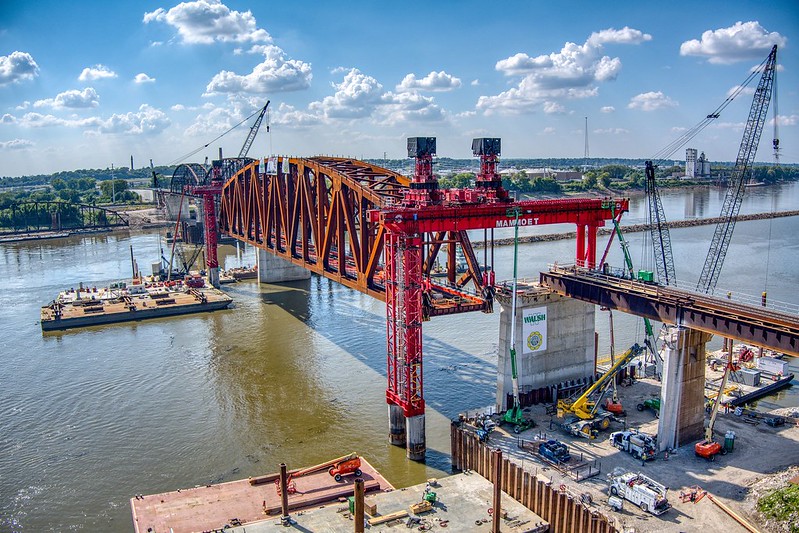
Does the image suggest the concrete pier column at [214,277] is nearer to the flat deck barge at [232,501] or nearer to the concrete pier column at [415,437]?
the flat deck barge at [232,501]

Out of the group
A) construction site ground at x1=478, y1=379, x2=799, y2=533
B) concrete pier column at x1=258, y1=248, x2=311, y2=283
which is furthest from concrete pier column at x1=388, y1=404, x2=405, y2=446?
concrete pier column at x1=258, y1=248, x2=311, y2=283

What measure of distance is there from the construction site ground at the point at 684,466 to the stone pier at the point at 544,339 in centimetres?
322

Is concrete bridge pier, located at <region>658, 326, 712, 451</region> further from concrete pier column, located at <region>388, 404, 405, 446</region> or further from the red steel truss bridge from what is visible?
concrete pier column, located at <region>388, 404, 405, 446</region>

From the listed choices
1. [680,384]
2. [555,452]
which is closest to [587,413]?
[555,452]

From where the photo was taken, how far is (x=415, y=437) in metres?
44.1

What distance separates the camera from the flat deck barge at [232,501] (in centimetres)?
3584

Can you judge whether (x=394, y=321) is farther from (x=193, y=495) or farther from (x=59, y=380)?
(x=59, y=380)

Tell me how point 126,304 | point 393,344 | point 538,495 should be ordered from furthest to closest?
point 126,304 → point 393,344 → point 538,495

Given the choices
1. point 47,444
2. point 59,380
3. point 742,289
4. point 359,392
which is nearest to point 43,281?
point 59,380

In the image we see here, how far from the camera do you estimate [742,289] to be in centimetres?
8844

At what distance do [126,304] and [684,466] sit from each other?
7193 centimetres

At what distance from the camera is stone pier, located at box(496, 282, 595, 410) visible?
153ft

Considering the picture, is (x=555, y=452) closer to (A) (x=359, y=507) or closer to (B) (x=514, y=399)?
(B) (x=514, y=399)

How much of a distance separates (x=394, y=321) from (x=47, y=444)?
27.1m
